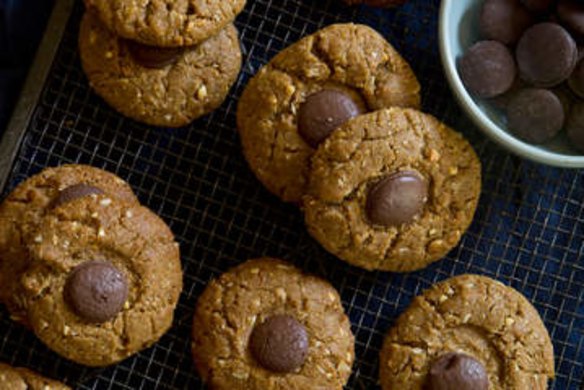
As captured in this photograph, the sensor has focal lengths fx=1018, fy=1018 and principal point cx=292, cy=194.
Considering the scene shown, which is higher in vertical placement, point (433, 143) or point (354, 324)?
point (433, 143)

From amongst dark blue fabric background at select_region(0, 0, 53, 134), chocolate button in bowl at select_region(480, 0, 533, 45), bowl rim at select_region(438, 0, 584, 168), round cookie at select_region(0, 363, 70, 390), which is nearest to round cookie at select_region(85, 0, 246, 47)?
dark blue fabric background at select_region(0, 0, 53, 134)

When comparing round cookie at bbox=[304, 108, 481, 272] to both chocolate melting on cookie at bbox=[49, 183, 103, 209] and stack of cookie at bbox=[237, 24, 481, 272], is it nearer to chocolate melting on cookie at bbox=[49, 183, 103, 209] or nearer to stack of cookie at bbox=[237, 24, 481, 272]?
stack of cookie at bbox=[237, 24, 481, 272]

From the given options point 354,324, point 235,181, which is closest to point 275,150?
point 235,181

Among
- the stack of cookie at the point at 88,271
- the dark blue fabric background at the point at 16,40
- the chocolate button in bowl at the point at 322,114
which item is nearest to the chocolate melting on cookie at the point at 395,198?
the chocolate button in bowl at the point at 322,114

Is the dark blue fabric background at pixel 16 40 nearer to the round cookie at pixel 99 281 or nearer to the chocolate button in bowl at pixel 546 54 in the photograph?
the round cookie at pixel 99 281

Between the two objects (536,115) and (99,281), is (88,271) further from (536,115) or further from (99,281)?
(536,115)

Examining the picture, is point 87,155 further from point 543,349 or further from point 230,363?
point 543,349
